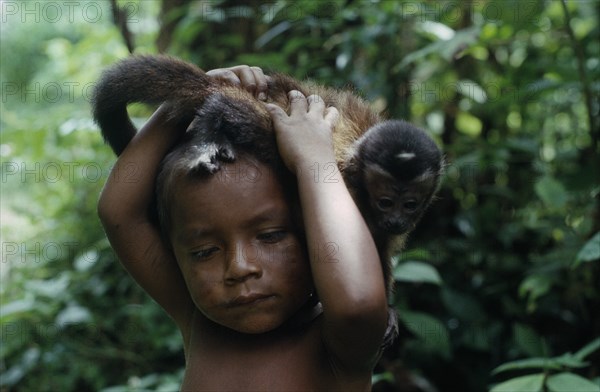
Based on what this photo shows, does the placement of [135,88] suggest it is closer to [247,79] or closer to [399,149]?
[247,79]

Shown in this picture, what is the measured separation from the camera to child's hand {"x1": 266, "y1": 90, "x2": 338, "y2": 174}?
171 cm

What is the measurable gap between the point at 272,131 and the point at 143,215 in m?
0.43

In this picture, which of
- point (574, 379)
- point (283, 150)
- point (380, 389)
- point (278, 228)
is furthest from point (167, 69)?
point (380, 389)

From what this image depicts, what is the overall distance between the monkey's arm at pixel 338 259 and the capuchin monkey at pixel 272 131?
Result: 0.14 meters

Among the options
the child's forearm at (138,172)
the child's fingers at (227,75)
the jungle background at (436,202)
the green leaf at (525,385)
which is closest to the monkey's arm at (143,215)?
the child's forearm at (138,172)

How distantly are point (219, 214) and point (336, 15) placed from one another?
253cm

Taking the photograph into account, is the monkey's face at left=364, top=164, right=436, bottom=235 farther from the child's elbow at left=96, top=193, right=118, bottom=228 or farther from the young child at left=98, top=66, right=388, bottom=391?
the child's elbow at left=96, top=193, right=118, bottom=228

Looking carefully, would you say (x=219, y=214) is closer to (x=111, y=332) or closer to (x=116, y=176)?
(x=116, y=176)

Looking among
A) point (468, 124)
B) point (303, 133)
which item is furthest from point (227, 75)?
point (468, 124)

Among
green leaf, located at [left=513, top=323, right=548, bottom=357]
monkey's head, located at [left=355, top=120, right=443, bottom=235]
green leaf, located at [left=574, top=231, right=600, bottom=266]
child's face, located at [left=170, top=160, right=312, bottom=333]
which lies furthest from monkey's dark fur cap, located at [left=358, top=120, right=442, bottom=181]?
green leaf, located at [left=513, top=323, right=548, bottom=357]

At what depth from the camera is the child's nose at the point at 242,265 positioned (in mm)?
1618

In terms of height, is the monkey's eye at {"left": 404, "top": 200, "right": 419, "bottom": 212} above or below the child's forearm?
below

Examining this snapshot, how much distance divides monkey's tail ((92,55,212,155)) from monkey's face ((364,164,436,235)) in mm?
622

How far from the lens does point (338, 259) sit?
1555mm
